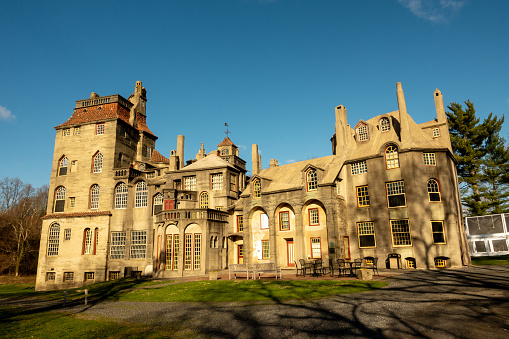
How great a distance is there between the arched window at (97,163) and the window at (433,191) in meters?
36.0

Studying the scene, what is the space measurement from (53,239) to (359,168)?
36.1 metres

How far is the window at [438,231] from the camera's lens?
26984 mm

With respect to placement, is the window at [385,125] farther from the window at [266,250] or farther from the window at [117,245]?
the window at [117,245]

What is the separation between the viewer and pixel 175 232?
3198 centimetres

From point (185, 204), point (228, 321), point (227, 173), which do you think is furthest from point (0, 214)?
point (228, 321)

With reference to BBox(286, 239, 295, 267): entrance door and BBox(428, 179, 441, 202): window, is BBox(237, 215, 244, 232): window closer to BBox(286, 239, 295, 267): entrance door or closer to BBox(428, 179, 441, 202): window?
BBox(286, 239, 295, 267): entrance door

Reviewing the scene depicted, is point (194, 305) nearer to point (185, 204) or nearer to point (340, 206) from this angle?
point (340, 206)

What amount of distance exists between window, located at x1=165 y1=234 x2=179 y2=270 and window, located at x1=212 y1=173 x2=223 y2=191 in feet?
27.2

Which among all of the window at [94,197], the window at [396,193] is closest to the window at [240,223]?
the window at [396,193]

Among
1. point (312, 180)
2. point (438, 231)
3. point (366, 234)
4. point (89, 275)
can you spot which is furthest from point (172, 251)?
point (438, 231)

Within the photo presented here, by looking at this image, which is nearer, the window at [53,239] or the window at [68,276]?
the window at [68,276]

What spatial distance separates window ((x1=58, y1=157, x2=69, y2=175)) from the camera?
42.6 meters

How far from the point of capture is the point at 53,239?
131ft

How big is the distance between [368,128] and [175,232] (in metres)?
21.3
